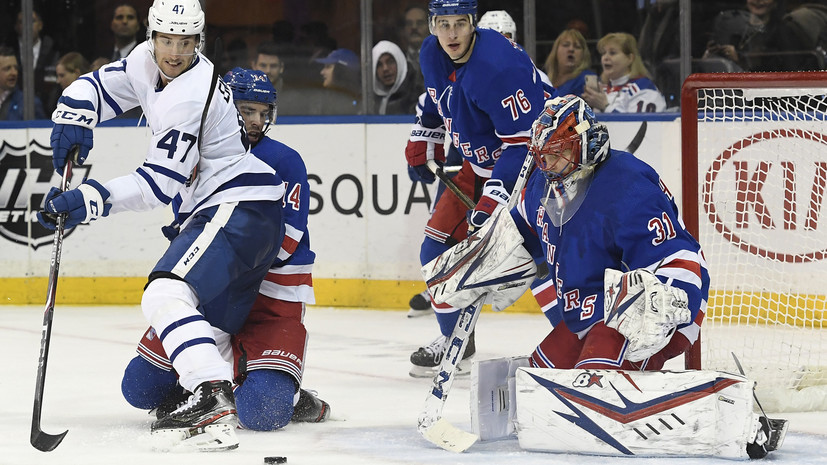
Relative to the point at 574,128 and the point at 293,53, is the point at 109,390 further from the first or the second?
the point at 293,53

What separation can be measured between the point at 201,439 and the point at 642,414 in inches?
38.7

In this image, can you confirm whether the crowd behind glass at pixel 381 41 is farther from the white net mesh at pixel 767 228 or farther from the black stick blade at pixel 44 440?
the black stick blade at pixel 44 440

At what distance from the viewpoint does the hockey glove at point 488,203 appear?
13.2 ft

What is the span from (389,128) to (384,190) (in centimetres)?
27

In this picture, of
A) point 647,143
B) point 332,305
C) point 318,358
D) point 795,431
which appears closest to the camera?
point 795,431

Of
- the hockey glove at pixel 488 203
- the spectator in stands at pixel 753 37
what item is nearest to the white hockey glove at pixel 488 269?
the hockey glove at pixel 488 203

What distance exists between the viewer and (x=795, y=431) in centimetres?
337

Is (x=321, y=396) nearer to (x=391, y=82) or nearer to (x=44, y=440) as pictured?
(x=44, y=440)

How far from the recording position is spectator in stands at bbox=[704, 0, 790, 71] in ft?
18.8

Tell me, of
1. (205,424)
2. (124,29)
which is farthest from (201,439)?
(124,29)

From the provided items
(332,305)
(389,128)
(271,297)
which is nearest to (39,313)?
(332,305)

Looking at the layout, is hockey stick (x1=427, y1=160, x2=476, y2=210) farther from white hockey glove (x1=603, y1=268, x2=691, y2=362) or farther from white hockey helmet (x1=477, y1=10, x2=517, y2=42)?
white hockey glove (x1=603, y1=268, x2=691, y2=362)

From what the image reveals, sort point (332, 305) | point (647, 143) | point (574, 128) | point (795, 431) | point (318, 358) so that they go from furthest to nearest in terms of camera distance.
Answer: point (332, 305), point (647, 143), point (318, 358), point (795, 431), point (574, 128)

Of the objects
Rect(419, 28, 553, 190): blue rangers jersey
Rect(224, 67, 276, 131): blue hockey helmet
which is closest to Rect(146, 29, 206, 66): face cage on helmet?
Rect(224, 67, 276, 131): blue hockey helmet
